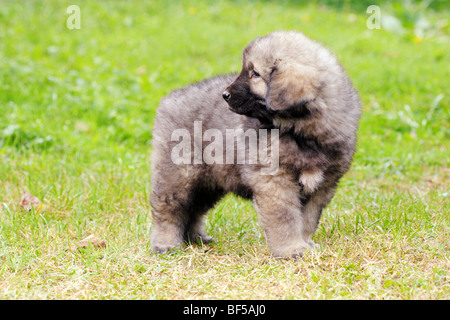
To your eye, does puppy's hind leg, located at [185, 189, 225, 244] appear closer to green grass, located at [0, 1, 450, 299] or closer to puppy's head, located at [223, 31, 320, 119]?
green grass, located at [0, 1, 450, 299]

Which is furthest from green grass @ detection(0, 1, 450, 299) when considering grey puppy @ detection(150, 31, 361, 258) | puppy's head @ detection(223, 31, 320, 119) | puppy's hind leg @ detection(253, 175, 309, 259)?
puppy's head @ detection(223, 31, 320, 119)

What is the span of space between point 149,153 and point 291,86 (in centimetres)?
283

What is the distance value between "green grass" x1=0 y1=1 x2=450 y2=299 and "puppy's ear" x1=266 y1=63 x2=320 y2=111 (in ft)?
3.00

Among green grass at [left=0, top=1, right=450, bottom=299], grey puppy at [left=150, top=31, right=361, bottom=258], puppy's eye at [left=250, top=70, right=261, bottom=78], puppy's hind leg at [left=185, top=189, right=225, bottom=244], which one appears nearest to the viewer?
green grass at [left=0, top=1, right=450, bottom=299]

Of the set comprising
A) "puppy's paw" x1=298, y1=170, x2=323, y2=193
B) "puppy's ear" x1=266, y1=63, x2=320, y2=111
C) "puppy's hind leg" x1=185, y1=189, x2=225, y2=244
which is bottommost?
"puppy's hind leg" x1=185, y1=189, x2=225, y2=244

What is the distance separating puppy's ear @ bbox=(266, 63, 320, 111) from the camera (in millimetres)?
3357

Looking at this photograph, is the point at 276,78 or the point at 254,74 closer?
the point at 276,78

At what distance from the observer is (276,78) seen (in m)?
3.43

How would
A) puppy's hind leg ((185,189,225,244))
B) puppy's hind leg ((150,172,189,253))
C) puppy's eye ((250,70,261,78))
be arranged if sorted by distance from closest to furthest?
1. puppy's eye ((250,70,261,78))
2. puppy's hind leg ((150,172,189,253))
3. puppy's hind leg ((185,189,225,244))

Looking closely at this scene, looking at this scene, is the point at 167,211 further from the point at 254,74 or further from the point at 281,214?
the point at 254,74

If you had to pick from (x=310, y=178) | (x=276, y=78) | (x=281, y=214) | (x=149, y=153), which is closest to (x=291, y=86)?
(x=276, y=78)

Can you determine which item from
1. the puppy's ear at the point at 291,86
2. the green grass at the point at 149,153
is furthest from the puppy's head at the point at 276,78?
the green grass at the point at 149,153

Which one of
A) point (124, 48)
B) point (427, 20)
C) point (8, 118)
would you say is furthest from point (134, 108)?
point (427, 20)

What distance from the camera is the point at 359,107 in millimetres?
3758
